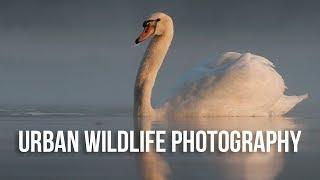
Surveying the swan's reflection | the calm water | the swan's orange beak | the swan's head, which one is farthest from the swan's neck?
the swan's reflection

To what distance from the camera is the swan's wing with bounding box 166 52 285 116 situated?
15156mm

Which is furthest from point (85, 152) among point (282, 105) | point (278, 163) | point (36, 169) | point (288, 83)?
point (288, 83)

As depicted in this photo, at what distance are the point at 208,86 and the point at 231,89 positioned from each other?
418 millimetres

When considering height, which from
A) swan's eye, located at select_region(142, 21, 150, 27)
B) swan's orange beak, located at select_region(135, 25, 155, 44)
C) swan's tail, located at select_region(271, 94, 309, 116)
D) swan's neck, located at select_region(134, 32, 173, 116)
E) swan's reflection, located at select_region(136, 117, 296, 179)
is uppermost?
swan's eye, located at select_region(142, 21, 150, 27)

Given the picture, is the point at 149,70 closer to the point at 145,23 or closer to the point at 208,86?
the point at 145,23

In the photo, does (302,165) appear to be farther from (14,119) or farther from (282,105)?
(282,105)

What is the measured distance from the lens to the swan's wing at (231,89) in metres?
15.2

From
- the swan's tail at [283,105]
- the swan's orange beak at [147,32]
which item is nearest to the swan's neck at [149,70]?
the swan's orange beak at [147,32]

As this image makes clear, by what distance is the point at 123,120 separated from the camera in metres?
13.9

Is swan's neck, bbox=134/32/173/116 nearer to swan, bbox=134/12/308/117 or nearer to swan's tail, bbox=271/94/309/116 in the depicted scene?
swan, bbox=134/12/308/117

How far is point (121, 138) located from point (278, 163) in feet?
9.42

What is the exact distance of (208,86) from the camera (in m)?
15.3

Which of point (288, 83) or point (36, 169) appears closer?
point (36, 169)

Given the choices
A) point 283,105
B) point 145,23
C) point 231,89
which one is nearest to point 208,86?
point 231,89
